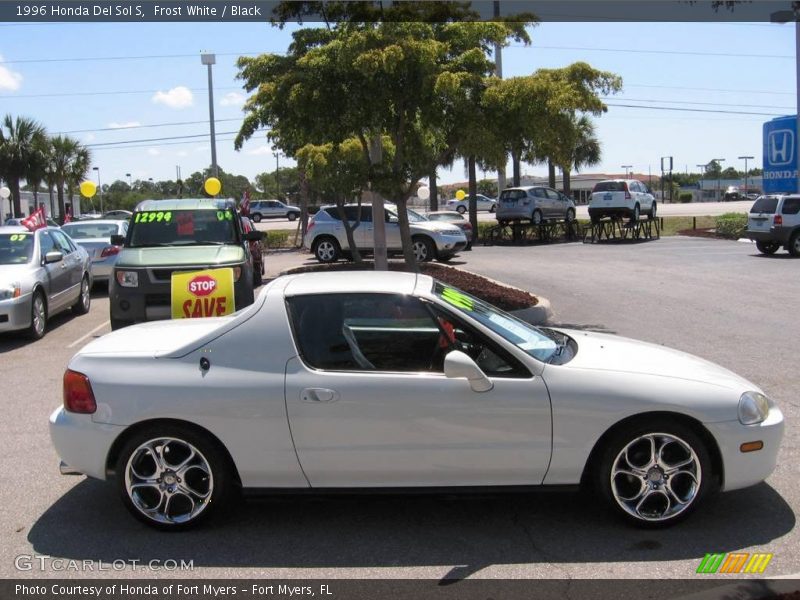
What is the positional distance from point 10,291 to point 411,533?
27.0 feet

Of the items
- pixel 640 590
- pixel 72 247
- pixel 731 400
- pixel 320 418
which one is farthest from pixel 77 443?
pixel 72 247

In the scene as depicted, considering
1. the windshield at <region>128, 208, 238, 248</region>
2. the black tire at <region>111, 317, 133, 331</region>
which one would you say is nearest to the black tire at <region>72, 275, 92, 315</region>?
the windshield at <region>128, 208, 238, 248</region>

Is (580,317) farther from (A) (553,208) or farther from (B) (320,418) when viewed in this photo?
(A) (553,208)

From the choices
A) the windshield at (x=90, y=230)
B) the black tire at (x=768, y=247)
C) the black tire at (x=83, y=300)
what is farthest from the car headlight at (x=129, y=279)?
the black tire at (x=768, y=247)

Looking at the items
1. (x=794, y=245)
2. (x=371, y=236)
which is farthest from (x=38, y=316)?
(x=794, y=245)

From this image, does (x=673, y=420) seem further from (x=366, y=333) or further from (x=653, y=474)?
(x=366, y=333)

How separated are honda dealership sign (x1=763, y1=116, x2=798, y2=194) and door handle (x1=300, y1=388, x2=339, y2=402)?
1165 inches

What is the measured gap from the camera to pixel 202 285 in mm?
8734

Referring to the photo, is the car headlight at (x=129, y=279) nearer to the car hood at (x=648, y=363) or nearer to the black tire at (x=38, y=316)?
the black tire at (x=38, y=316)

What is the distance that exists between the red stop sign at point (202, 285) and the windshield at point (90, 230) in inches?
395

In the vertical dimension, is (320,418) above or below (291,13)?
below

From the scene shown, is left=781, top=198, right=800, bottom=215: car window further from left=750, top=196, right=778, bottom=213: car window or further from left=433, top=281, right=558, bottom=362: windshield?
left=433, top=281, right=558, bottom=362: windshield

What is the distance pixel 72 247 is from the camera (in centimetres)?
1366

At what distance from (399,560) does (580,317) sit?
847 cm
